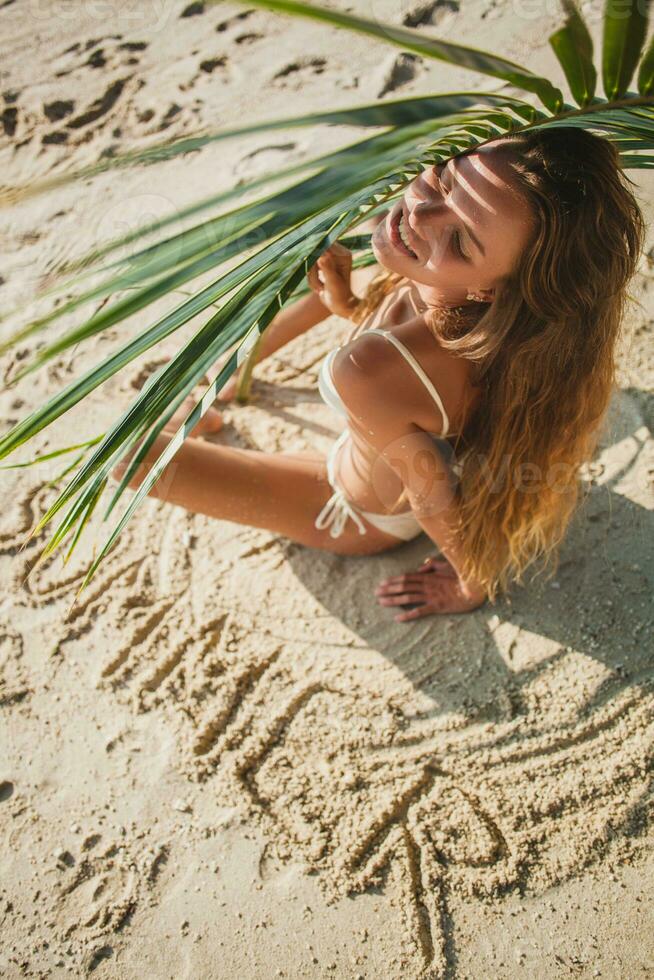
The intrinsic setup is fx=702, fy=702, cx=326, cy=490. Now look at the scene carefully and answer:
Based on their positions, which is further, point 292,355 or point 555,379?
point 292,355

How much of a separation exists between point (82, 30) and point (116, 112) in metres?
0.74

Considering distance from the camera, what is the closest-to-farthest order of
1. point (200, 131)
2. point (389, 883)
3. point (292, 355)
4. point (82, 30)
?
point (389, 883), point (292, 355), point (200, 131), point (82, 30)

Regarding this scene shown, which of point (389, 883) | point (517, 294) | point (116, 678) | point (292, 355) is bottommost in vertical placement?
point (389, 883)

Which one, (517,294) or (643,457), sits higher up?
(517,294)

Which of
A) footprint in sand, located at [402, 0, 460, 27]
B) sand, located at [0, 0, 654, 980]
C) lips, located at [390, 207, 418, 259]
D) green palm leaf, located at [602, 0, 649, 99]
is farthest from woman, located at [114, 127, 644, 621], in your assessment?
footprint in sand, located at [402, 0, 460, 27]

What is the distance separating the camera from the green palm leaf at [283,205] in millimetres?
514

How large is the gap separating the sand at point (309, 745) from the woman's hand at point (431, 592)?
35 millimetres

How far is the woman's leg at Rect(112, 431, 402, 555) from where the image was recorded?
155 centimetres

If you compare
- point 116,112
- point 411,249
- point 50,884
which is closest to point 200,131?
point 116,112

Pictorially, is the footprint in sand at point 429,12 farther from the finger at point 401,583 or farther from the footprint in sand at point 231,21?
the finger at point 401,583

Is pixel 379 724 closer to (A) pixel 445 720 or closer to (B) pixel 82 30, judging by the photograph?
(A) pixel 445 720

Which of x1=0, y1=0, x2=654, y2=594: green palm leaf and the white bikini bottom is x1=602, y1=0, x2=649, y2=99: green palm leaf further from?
the white bikini bottom

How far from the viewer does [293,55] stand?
2889 millimetres

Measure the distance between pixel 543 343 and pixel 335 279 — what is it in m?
0.51
